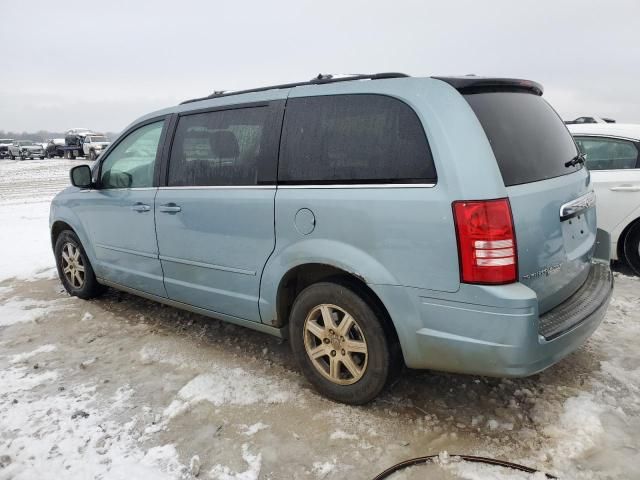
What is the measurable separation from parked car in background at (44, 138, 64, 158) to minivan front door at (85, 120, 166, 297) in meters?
41.9

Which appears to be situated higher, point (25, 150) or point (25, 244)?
point (25, 150)

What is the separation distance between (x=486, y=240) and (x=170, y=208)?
2.35 meters

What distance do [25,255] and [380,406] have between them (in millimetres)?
6335

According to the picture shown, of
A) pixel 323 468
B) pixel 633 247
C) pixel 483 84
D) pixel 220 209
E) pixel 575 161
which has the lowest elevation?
pixel 323 468

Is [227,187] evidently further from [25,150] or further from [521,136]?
[25,150]

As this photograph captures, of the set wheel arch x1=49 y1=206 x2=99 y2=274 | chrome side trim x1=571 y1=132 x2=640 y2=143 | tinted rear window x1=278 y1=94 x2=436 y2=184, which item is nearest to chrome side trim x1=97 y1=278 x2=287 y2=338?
wheel arch x1=49 y1=206 x2=99 y2=274

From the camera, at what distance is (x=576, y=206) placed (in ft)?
9.20

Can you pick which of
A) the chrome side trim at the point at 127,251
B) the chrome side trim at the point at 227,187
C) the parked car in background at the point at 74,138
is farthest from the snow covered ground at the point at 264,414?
the parked car in background at the point at 74,138

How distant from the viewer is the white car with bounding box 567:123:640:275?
5.23m

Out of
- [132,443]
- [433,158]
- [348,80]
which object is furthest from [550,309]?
[132,443]

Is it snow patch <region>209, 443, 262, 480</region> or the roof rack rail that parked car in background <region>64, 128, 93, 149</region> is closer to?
the roof rack rail

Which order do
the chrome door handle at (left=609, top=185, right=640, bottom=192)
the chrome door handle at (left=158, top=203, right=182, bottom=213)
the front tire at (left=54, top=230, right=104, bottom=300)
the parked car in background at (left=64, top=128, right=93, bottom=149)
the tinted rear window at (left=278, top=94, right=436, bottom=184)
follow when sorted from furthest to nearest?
the parked car in background at (left=64, top=128, right=93, bottom=149)
the chrome door handle at (left=609, top=185, right=640, bottom=192)
the front tire at (left=54, top=230, right=104, bottom=300)
the chrome door handle at (left=158, top=203, right=182, bottom=213)
the tinted rear window at (left=278, top=94, right=436, bottom=184)

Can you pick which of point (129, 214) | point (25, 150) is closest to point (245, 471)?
point (129, 214)

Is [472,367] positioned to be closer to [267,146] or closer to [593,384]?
[593,384]
